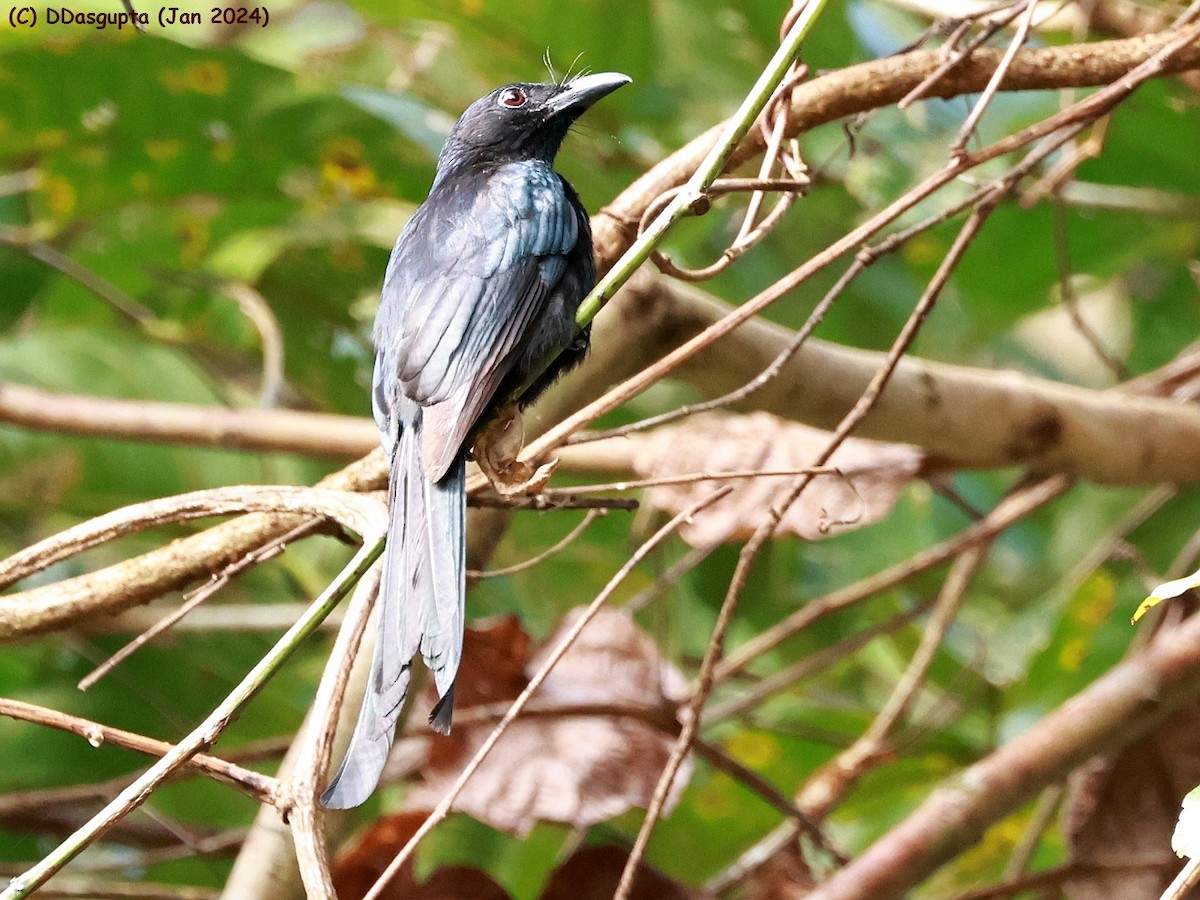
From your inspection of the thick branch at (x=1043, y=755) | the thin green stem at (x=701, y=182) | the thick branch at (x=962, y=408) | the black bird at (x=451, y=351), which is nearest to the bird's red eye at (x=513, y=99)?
the black bird at (x=451, y=351)

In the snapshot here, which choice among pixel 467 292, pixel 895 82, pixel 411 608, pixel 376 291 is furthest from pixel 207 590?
pixel 376 291

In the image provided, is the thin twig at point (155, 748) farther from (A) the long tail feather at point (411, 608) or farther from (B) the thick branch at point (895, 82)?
(B) the thick branch at point (895, 82)

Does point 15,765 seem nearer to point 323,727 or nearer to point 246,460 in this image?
point 246,460

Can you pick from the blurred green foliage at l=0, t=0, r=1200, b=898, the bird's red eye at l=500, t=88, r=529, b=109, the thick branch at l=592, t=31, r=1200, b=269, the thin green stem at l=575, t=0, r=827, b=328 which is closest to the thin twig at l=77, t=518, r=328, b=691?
the thin green stem at l=575, t=0, r=827, b=328

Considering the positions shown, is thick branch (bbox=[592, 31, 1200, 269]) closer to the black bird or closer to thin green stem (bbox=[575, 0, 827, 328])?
the black bird

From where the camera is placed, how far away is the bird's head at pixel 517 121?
8.18 ft

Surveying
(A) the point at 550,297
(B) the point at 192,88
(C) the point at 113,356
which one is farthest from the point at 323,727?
(B) the point at 192,88

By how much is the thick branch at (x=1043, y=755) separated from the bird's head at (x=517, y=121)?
1367 millimetres

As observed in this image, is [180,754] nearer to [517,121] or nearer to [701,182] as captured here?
[701,182]

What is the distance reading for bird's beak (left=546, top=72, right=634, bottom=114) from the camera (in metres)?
2.33

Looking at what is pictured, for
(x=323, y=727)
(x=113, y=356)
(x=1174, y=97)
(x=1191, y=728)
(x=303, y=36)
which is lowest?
(x=323, y=727)

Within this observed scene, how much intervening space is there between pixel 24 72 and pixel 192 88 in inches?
16.8

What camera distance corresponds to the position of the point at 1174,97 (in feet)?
11.3

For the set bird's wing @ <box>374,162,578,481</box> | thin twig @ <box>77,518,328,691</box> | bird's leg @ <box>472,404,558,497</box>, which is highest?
bird's wing @ <box>374,162,578,481</box>
